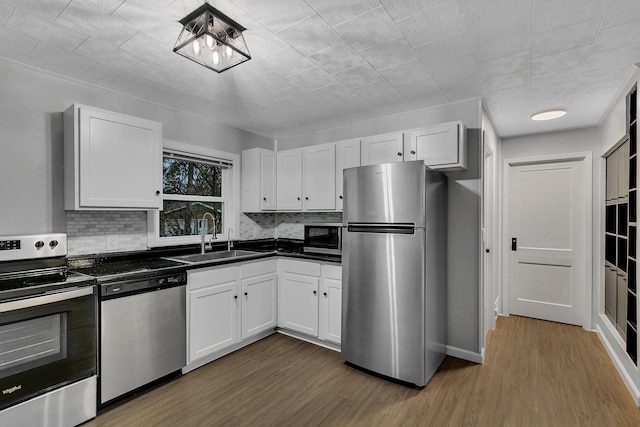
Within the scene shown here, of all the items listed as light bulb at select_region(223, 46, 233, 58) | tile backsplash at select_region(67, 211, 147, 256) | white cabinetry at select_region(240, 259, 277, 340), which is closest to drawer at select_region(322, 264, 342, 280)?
white cabinetry at select_region(240, 259, 277, 340)

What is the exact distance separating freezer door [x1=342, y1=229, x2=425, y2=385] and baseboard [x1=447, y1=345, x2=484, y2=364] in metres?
0.76

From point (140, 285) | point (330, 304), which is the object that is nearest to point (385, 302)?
point (330, 304)

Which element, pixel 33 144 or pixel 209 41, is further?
pixel 33 144

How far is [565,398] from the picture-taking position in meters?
2.42

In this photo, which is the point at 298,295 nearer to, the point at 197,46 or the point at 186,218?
the point at 186,218

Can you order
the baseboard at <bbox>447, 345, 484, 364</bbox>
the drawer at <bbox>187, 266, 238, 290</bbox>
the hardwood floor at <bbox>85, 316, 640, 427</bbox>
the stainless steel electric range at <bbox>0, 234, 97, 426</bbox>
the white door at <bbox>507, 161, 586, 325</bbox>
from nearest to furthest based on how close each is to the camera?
1. the stainless steel electric range at <bbox>0, 234, 97, 426</bbox>
2. the hardwood floor at <bbox>85, 316, 640, 427</bbox>
3. the drawer at <bbox>187, 266, 238, 290</bbox>
4. the baseboard at <bbox>447, 345, 484, 364</bbox>
5. the white door at <bbox>507, 161, 586, 325</bbox>

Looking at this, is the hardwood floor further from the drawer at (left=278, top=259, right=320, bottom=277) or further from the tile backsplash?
the tile backsplash

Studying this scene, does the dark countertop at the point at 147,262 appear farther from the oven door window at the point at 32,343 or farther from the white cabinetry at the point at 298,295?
the oven door window at the point at 32,343

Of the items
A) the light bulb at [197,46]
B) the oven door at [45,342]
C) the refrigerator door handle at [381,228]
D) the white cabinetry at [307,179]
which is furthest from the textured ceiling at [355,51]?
the oven door at [45,342]

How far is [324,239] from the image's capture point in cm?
356

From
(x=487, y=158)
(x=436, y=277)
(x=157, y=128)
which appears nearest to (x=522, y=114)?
(x=487, y=158)

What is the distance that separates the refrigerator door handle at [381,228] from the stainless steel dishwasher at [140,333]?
1.46 meters

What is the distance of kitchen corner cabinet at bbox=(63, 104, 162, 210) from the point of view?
7.86 ft

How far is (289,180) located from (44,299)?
2.53 m
